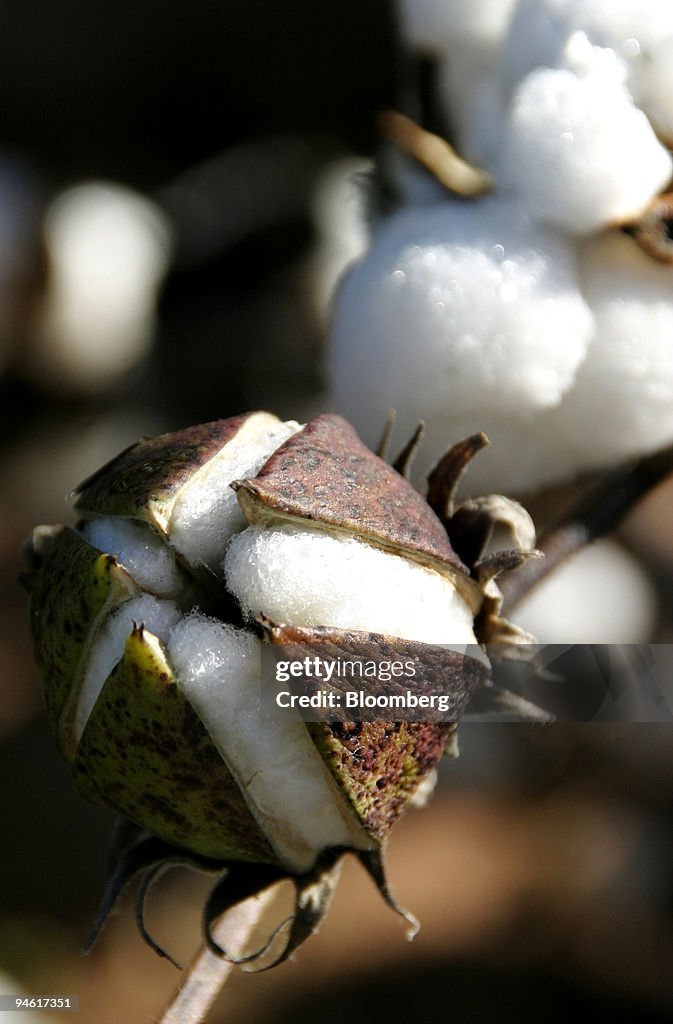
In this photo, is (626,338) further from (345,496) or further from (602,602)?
(602,602)

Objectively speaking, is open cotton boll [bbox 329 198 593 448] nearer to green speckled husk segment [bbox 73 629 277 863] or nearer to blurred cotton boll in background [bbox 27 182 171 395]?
green speckled husk segment [bbox 73 629 277 863]

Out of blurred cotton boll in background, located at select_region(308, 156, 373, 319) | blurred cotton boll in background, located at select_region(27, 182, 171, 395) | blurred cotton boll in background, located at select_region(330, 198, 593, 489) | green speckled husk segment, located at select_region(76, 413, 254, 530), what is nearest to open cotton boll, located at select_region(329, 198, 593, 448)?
blurred cotton boll in background, located at select_region(330, 198, 593, 489)

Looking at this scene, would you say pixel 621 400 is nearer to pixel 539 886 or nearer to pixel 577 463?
pixel 577 463

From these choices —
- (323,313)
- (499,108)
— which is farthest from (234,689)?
(323,313)

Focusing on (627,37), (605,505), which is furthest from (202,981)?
(627,37)

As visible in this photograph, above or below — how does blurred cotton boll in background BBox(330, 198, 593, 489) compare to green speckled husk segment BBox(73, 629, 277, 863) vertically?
above
